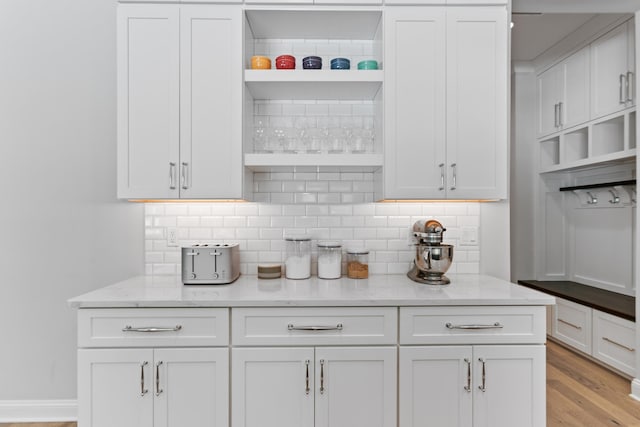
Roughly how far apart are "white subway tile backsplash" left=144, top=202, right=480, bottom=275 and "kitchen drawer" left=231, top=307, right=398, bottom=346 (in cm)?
63

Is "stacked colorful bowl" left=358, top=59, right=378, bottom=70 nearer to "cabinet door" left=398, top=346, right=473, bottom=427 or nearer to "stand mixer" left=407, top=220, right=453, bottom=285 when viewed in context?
"stand mixer" left=407, top=220, right=453, bottom=285

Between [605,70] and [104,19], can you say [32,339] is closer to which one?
[104,19]

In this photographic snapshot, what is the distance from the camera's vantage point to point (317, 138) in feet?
6.87

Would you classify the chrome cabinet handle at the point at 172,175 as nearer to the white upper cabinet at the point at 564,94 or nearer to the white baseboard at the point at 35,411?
the white baseboard at the point at 35,411

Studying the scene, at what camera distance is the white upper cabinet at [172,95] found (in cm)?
194

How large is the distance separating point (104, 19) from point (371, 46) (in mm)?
1710

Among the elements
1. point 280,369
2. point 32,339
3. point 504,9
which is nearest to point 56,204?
point 32,339

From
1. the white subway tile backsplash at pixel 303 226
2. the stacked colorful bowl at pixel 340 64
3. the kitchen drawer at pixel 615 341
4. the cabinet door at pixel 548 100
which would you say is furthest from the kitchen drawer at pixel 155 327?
the cabinet door at pixel 548 100

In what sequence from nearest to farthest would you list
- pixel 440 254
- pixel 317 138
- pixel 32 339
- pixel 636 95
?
pixel 440 254 → pixel 317 138 → pixel 32 339 → pixel 636 95

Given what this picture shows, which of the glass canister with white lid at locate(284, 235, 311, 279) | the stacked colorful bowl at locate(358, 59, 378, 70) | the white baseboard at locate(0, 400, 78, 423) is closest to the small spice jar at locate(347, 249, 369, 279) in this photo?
the glass canister with white lid at locate(284, 235, 311, 279)

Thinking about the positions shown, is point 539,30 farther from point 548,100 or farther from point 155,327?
point 155,327

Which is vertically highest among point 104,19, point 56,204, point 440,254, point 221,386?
point 104,19

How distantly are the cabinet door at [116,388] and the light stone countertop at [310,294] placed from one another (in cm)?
24

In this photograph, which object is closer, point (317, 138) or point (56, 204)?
point (317, 138)
